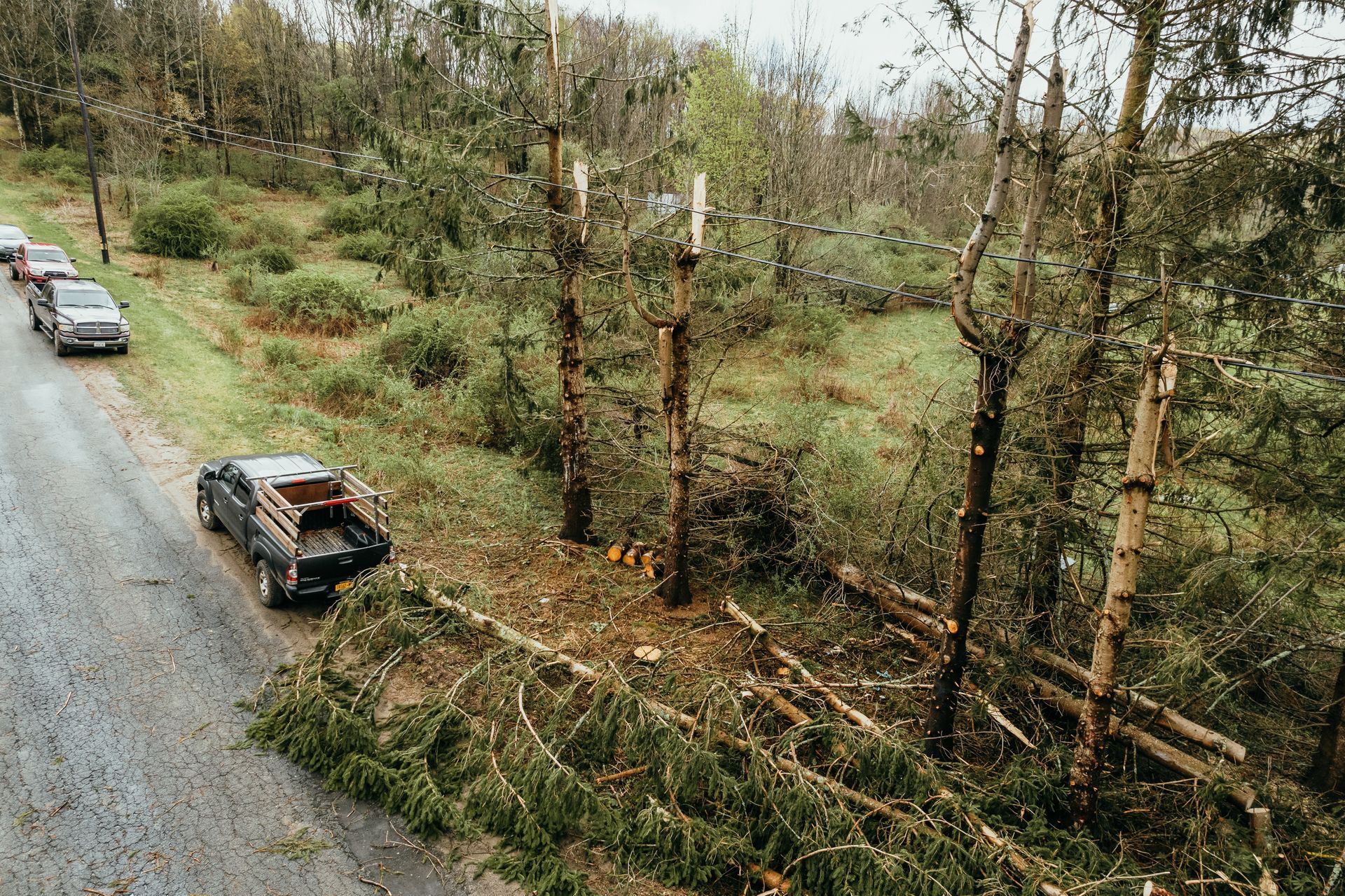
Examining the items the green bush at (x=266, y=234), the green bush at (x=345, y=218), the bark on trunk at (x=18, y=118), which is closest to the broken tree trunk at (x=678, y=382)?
the green bush at (x=266, y=234)

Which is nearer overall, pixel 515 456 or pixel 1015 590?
pixel 1015 590

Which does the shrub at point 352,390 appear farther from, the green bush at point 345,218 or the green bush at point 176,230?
the green bush at point 345,218

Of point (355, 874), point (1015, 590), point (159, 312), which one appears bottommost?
point (355, 874)

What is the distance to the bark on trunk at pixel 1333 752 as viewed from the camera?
8.01m

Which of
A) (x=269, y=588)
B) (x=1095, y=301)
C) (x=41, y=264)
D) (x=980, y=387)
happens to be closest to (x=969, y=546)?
(x=980, y=387)

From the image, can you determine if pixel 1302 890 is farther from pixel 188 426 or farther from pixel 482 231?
pixel 188 426

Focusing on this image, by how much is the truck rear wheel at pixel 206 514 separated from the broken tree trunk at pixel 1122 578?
1253 centimetres

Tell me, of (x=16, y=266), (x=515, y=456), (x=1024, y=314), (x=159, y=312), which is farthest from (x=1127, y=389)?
(x=16, y=266)

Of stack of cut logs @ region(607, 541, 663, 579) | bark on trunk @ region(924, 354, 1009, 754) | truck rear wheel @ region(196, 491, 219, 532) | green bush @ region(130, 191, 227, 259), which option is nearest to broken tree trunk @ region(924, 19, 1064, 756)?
bark on trunk @ region(924, 354, 1009, 754)

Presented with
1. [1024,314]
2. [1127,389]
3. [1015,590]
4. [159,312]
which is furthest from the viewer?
[159,312]

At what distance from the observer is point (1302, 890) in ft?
20.3

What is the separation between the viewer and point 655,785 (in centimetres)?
738

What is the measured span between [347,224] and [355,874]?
37.4 m

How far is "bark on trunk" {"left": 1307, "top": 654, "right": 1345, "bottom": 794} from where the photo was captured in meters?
8.01
